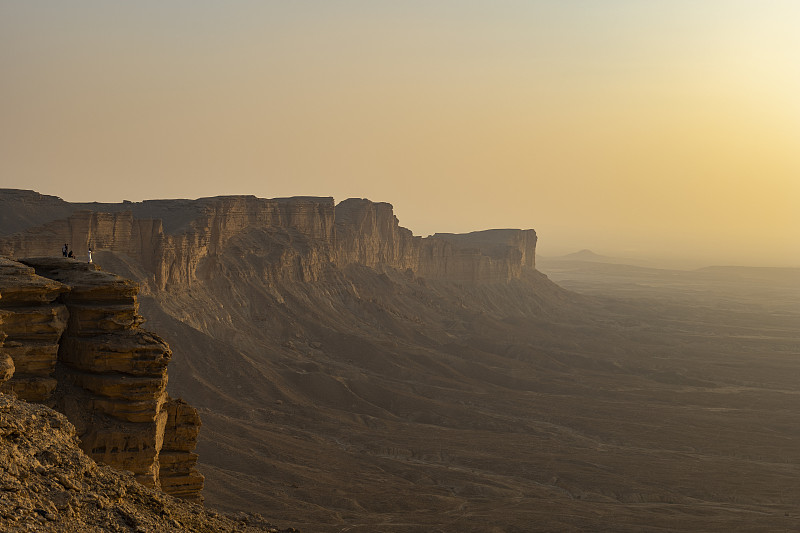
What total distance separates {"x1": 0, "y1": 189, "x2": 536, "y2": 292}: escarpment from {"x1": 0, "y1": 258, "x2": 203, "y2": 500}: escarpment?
3542 cm

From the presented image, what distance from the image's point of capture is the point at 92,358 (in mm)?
17875

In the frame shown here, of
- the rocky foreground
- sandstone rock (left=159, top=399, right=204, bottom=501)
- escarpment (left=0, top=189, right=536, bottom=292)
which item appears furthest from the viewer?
escarpment (left=0, top=189, right=536, bottom=292)

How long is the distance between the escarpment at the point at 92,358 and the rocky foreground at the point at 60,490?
277 centimetres

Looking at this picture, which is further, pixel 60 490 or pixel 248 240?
pixel 248 240

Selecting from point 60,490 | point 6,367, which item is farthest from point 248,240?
point 60,490

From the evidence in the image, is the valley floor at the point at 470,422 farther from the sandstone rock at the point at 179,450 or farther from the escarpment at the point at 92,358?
the escarpment at the point at 92,358

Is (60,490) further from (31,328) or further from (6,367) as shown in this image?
(31,328)

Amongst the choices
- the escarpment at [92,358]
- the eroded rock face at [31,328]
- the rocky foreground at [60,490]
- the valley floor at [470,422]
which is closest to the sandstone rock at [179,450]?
the escarpment at [92,358]

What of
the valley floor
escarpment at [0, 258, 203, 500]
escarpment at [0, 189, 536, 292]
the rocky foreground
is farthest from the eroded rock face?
escarpment at [0, 189, 536, 292]

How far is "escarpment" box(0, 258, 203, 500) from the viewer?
56.1 ft

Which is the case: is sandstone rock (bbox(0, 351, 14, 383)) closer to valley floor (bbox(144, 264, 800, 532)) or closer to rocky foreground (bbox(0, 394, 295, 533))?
rocky foreground (bbox(0, 394, 295, 533))

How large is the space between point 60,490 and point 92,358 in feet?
20.7

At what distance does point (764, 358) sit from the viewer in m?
95.4

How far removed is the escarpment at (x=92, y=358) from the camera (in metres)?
17.1
